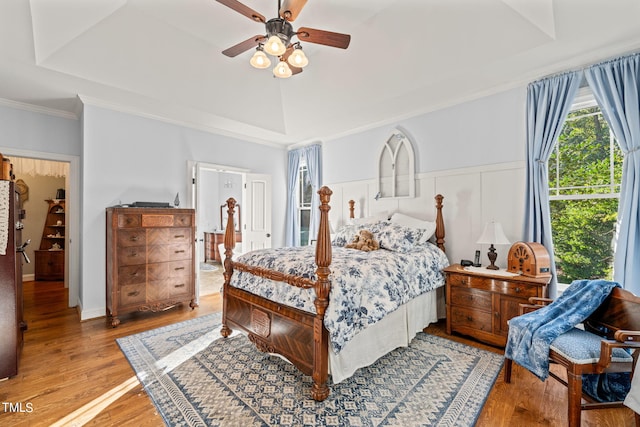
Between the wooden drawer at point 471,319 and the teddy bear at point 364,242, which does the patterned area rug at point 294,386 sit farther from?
the teddy bear at point 364,242

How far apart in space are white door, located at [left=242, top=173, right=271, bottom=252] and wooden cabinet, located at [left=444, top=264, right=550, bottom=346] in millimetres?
3430

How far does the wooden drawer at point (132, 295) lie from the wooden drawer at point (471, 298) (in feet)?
12.2

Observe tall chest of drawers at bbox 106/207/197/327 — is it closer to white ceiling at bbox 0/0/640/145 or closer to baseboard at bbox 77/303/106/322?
baseboard at bbox 77/303/106/322

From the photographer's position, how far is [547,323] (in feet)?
6.98

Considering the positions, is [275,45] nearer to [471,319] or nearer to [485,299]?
[485,299]

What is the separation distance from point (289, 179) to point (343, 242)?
2657 mm

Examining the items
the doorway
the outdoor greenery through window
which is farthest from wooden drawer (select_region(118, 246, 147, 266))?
the outdoor greenery through window

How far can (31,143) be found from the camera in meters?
4.02

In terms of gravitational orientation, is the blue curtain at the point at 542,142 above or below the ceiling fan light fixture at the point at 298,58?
Answer: below

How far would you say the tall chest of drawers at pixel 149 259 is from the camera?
3.61m

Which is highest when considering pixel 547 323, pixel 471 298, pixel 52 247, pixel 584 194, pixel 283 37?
pixel 283 37

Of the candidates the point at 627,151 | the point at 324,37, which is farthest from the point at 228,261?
the point at 627,151

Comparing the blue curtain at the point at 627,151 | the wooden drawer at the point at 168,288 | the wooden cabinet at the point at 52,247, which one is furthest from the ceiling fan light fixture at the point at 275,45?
the wooden cabinet at the point at 52,247

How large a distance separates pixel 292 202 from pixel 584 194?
14.7 feet
